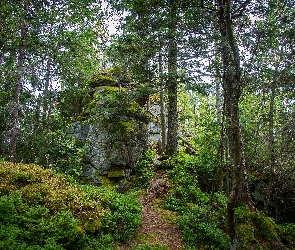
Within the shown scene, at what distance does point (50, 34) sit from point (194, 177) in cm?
809

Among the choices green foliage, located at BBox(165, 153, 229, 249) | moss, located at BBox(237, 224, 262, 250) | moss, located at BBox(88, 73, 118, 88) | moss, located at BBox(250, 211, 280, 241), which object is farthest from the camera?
moss, located at BBox(88, 73, 118, 88)

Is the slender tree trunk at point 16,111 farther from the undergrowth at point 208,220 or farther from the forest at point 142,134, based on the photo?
the undergrowth at point 208,220

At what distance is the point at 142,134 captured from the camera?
1167 centimetres

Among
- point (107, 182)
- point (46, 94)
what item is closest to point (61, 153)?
point (107, 182)

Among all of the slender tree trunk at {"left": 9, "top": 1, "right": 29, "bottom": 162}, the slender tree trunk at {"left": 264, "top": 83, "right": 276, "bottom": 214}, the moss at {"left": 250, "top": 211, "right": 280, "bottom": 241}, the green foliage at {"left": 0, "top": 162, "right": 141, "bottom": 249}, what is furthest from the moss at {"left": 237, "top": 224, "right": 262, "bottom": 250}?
the slender tree trunk at {"left": 9, "top": 1, "right": 29, "bottom": 162}

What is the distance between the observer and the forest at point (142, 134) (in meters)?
6.71

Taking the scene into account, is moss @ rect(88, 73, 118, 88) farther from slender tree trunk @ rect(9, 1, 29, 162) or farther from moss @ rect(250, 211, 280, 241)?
moss @ rect(250, 211, 280, 241)

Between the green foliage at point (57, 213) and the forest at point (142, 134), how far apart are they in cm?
3

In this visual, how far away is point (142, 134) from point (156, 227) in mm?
4589

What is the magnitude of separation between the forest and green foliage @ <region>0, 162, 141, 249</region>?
30 mm

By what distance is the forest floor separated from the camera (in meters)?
7.05

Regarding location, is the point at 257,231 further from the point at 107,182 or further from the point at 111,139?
the point at 111,139

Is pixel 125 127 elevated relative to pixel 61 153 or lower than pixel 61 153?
elevated

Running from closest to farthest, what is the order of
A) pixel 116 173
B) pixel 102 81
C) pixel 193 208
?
pixel 193 208
pixel 116 173
pixel 102 81
